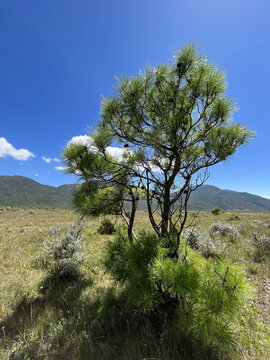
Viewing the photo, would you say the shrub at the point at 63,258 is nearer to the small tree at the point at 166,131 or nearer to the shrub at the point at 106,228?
the small tree at the point at 166,131

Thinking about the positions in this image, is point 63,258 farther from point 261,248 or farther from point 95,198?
point 261,248

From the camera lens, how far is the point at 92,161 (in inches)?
122

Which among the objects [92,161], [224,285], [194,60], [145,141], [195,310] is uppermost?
[194,60]

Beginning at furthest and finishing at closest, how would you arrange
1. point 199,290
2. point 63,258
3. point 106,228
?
point 106,228 → point 63,258 → point 199,290

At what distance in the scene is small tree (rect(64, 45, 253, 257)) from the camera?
7.99 feet

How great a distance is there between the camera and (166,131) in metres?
2.65

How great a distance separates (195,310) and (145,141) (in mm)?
2636

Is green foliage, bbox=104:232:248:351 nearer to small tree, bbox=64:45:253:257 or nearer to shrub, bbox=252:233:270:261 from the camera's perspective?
small tree, bbox=64:45:253:257

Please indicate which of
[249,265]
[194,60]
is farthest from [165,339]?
[249,265]

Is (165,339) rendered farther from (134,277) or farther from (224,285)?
(224,285)

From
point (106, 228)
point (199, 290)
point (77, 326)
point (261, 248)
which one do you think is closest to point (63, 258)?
point (77, 326)

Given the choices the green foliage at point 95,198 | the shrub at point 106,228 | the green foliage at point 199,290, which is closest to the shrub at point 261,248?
the green foliage at point 199,290

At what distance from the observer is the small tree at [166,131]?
2436 millimetres

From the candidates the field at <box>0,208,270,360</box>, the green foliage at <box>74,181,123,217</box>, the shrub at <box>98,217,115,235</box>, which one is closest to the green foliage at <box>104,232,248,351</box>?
the field at <box>0,208,270,360</box>
